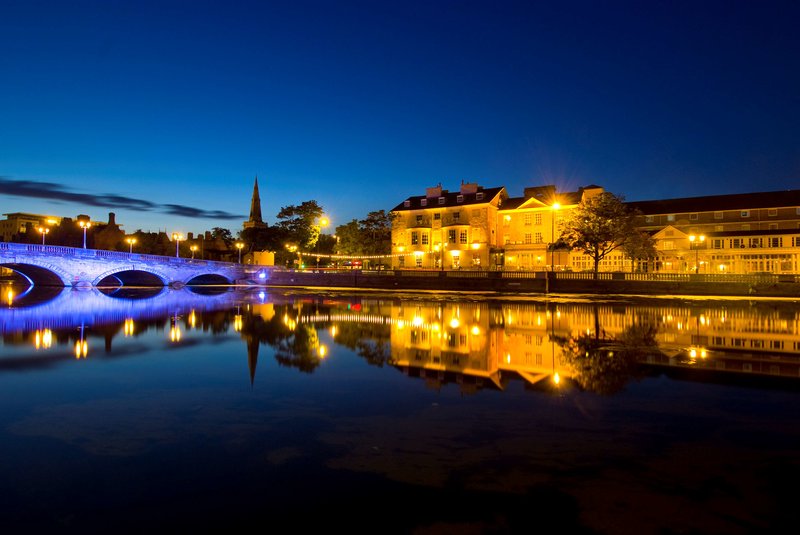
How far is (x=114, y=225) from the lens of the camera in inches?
4498

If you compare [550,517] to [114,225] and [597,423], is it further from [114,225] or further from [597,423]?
[114,225]

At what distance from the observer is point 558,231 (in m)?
63.6

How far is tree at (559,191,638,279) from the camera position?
50.9 m

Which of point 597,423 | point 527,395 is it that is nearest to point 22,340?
point 527,395

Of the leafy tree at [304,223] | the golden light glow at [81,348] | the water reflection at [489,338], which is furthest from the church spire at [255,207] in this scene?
the golden light glow at [81,348]

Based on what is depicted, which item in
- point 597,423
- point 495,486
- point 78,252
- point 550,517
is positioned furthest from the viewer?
point 78,252

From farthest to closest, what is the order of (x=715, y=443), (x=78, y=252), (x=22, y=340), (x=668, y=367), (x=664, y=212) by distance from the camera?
(x=664, y=212), (x=78, y=252), (x=22, y=340), (x=668, y=367), (x=715, y=443)

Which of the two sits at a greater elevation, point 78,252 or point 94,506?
point 78,252

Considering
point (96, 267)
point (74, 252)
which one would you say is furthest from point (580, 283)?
point (74, 252)

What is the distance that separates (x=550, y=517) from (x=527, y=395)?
460 centimetres

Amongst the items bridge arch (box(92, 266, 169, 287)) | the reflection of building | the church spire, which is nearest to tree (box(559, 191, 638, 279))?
the reflection of building

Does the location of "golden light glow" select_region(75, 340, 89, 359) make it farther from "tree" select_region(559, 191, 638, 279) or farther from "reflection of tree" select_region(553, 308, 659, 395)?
"tree" select_region(559, 191, 638, 279)

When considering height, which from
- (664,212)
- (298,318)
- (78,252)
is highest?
(664,212)

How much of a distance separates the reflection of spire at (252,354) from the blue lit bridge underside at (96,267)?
46.8 metres
